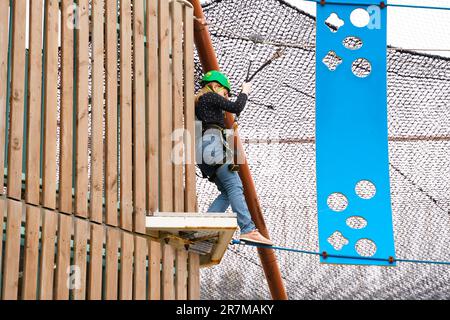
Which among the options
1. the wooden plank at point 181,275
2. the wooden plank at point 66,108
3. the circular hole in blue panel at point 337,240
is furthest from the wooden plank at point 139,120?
the circular hole in blue panel at point 337,240

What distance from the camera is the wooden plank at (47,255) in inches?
283

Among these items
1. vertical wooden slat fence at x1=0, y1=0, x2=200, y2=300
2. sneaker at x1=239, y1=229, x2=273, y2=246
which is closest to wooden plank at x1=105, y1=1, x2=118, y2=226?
vertical wooden slat fence at x1=0, y1=0, x2=200, y2=300

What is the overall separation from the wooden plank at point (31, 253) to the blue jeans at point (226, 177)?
1449 millimetres

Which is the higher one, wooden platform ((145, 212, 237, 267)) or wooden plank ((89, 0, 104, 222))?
wooden plank ((89, 0, 104, 222))

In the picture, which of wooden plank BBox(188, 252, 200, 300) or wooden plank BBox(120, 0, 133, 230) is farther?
wooden plank BBox(188, 252, 200, 300)

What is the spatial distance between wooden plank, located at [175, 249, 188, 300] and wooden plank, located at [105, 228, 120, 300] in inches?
18.3

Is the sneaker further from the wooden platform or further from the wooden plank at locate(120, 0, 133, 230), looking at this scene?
the wooden plank at locate(120, 0, 133, 230)

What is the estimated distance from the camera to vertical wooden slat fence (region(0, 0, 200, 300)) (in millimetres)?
7293

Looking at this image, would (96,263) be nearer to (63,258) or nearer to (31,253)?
(63,258)

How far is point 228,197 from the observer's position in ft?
27.5

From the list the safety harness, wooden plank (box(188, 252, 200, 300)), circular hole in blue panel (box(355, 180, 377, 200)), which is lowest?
wooden plank (box(188, 252, 200, 300))

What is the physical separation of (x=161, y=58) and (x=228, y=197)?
114 cm

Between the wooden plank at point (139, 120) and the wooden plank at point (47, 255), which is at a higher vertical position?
the wooden plank at point (139, 120)

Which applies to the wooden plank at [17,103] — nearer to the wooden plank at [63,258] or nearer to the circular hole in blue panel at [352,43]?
the wooden plank at [63,258]
